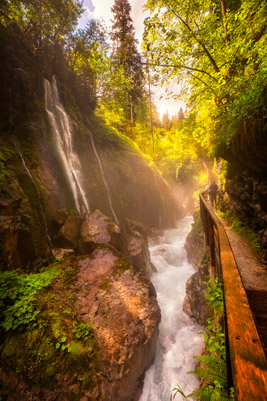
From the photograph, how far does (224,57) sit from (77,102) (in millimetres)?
11830

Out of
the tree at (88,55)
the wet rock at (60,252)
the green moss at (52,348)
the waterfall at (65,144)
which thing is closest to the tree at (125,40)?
the tree at (88,55)

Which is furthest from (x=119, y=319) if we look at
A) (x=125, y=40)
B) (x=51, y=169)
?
(x=125, y=40)

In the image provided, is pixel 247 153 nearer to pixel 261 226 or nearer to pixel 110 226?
pixel 261 226

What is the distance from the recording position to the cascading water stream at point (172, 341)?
459cm

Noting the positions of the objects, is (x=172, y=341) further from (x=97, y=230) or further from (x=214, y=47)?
(x=214, y=47)

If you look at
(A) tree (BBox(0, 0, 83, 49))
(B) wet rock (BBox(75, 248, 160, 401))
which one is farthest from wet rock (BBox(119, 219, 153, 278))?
(A) tree (BBox(0, 0, 83, 49))

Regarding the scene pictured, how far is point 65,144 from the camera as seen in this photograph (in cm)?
1045

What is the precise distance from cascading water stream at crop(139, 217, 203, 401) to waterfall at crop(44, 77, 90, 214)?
6813 mm

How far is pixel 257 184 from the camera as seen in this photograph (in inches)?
177

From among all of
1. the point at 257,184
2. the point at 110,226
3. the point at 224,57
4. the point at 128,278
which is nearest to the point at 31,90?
the point at 110,226

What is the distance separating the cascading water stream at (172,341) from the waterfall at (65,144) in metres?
6.81

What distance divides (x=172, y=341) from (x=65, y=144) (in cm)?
1208

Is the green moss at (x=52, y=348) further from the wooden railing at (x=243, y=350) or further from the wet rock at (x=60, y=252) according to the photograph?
the wooden railing at (x=243, y=350)

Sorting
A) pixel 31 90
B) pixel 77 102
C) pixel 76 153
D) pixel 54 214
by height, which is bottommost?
pixel 54 214
